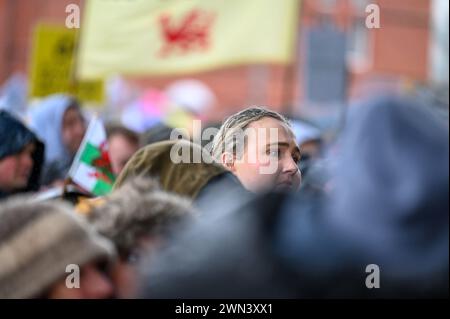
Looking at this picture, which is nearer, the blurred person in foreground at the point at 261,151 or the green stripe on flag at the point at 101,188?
the blurred person in foreground at the point at 261,151

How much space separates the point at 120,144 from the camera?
562 cm

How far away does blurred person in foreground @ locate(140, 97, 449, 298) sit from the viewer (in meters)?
1.78

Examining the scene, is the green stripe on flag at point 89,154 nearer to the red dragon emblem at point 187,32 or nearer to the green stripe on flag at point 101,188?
the green stripe on flag at point 101,188

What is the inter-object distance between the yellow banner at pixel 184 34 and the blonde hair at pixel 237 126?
177 inches

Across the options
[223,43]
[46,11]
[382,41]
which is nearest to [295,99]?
[382,41]

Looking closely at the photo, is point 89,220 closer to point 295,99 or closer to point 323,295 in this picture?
point 323,295

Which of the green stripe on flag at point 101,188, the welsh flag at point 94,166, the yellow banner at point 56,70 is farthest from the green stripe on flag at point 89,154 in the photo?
the yellow banner at point 56,70

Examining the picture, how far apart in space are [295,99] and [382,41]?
415 centimetres

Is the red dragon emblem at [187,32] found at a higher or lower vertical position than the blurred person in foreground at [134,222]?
higher

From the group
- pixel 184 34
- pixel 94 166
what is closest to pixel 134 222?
pixel 94 166

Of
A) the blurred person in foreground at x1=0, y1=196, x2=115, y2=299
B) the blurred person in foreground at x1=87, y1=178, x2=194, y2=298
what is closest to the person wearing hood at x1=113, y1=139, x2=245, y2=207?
the blurred person in foreground at x1=87, y1=178, x2=194, y2=298

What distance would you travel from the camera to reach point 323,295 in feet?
6.15

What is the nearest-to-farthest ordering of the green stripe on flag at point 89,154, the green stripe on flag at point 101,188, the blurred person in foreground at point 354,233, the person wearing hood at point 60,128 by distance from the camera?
the blurred person in foreground at point 354,233 < the green stripe on flag at point 101,188 < the green stripe on flag at point 89,154 < the person wearing hood at point 60,128

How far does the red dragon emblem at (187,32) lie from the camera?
800 centimetres
